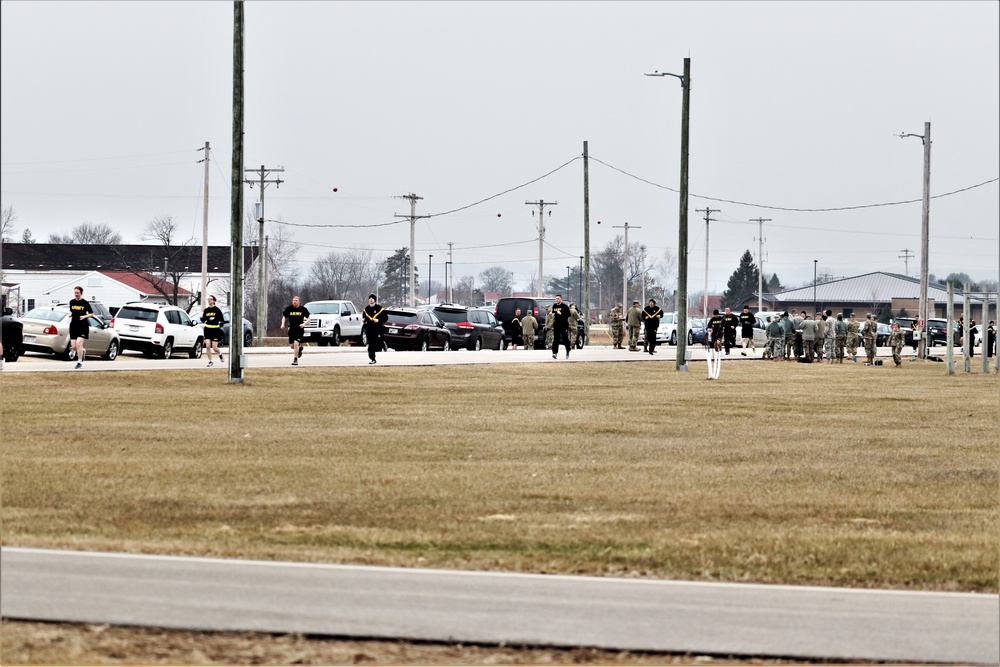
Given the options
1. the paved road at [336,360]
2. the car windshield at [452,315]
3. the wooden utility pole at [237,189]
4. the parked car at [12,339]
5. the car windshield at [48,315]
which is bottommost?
the paved road at [336,360]

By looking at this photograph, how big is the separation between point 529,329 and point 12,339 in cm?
2411

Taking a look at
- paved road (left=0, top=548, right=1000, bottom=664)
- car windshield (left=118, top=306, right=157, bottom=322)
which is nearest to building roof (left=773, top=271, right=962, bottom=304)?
car windshield (left=118, top=306, right=157, bottom=322)

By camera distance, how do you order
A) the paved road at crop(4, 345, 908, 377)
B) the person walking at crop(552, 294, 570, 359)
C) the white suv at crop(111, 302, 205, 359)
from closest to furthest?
the paved road at crop(4, 345, 908, 377)
the white suv at crop(111, 302, 205, 359)
the person walking at crop(552, 294, 570, 359)

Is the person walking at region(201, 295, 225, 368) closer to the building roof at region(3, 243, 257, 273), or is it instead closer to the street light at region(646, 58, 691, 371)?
the street light at region(646, 58, 691, 371)

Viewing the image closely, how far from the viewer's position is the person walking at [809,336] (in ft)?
153

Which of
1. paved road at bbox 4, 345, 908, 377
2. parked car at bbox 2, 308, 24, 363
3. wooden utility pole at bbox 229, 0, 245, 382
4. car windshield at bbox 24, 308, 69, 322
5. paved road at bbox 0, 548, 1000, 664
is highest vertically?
wooden utility pole at bbox 229, 0, 245, 382

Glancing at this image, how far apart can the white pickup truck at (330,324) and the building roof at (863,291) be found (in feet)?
310

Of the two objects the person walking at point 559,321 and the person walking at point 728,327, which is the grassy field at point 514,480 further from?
the person walking at point 728,327

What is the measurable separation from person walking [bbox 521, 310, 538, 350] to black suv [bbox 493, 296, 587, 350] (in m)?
1.07

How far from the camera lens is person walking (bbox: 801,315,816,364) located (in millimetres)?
46562

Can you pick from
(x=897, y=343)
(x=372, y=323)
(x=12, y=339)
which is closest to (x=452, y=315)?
(x=897, y=343)

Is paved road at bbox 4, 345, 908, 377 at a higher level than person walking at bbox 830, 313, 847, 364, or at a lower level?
lower

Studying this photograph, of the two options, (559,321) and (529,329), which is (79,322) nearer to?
(559,321)

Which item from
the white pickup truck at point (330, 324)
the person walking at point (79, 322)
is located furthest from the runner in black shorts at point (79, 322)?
the white pickup truck at point (330, 324)
